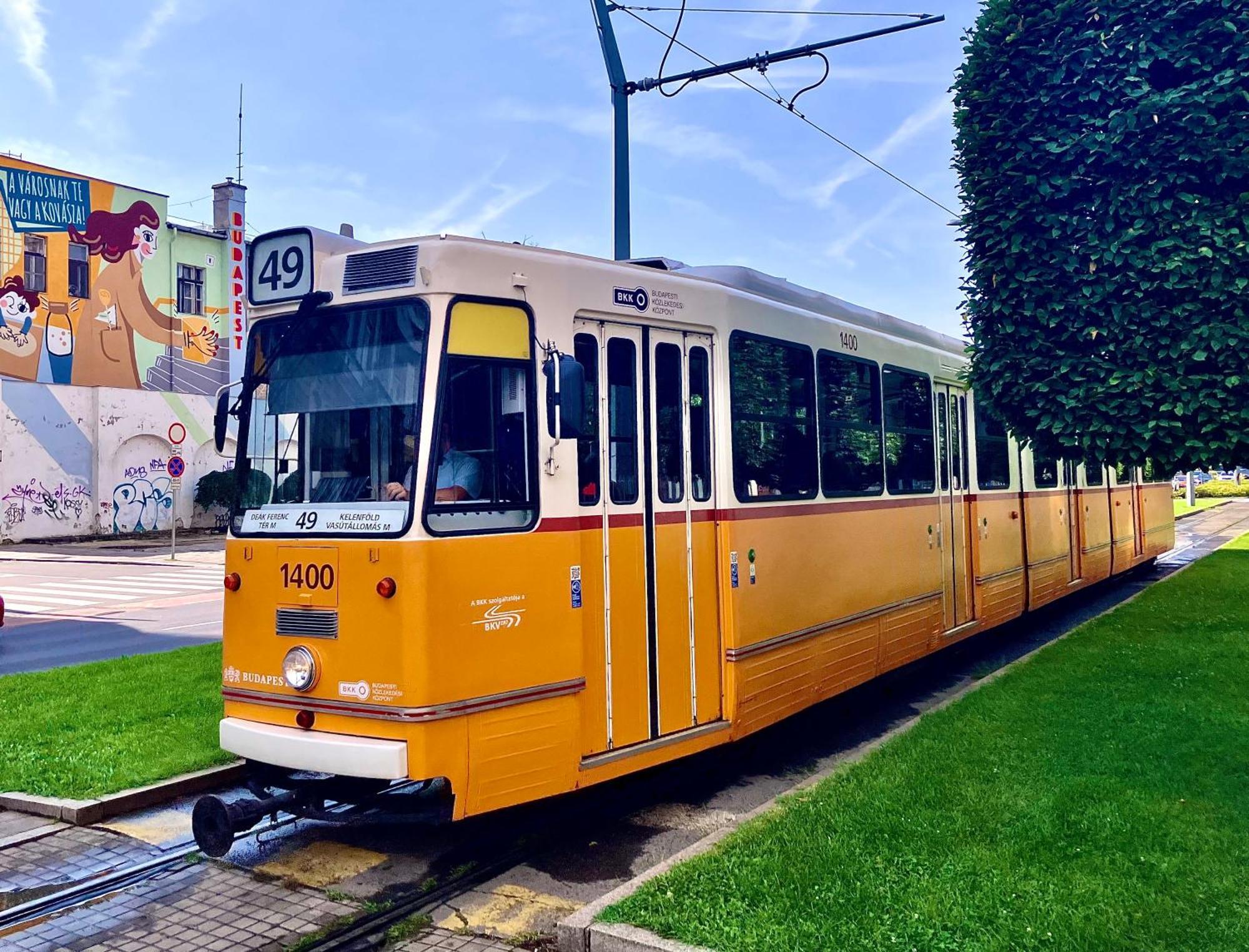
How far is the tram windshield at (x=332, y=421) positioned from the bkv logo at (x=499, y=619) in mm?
665

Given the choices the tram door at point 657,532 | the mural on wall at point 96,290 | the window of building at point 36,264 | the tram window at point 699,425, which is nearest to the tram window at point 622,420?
the tram door at point 657,532

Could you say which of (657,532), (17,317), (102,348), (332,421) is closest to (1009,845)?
(657,532)

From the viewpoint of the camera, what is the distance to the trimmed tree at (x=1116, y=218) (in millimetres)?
5445

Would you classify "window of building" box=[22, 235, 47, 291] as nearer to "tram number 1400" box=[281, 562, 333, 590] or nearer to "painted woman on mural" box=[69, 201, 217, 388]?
"painted woman on mural" box=[69, 201, 217, 388]

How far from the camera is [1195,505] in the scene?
5434cm

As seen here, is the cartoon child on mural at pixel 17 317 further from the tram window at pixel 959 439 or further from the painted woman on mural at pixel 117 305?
the tram window at pixel 959 439

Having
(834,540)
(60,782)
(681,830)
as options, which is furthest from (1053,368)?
(60,782)

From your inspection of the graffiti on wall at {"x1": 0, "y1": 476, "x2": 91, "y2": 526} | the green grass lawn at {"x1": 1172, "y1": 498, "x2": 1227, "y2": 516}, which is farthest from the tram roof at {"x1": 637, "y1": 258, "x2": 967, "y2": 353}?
the green grass lawn at {"x1": 1172, "y1": 498, "x2": 1227, "y2": 516}

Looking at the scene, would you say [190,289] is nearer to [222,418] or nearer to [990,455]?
[990,455]

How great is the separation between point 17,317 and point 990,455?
3324cm

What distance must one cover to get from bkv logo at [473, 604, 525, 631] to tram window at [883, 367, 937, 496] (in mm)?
5028

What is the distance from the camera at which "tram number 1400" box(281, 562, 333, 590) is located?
19.0 ft

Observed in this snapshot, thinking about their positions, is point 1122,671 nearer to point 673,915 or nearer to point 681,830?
point 681,830

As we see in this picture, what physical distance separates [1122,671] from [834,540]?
3283mm
